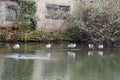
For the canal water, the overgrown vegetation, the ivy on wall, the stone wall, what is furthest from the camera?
the stone wall

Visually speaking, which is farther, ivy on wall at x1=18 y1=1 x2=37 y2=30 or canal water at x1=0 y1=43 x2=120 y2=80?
ivy on wall at x1=18 y1=1 x2=37 y2=30

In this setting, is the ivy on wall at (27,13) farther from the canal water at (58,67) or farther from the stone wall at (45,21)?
the canal water at (58,67)

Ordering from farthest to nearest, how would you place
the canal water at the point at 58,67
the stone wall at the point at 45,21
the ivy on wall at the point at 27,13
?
the stone wall at the point at 45,21 < the ivy on wall at the point at 27,13 < the canal water at the point at 58,67

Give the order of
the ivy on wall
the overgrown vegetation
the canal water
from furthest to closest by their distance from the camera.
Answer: the ivy on wall
the overgrown vegetation
the canal water

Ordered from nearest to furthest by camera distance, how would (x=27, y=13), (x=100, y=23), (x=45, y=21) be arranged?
(x=100, y=23) < (x=27, y=13) < (x=45, y=21)

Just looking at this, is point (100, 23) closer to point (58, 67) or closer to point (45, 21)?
point (45, 21)

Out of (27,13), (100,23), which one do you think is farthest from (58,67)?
(27,13)

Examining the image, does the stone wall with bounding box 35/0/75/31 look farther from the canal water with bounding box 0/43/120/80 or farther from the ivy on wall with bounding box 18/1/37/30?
the canal water with bounding box 0/43/120/80

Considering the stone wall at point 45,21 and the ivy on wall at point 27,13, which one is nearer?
the ivy on wall at point 27,13

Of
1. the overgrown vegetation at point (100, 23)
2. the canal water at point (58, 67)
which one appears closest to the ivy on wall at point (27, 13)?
the overgrown vegetation at point (100, 23)

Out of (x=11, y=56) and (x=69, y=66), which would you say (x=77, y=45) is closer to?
(x=11, y=56)

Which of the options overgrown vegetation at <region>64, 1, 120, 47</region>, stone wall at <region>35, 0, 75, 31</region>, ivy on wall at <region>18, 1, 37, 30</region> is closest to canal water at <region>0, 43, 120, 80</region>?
overgrown vegetation at <region>64, 1, 120, 47</region>

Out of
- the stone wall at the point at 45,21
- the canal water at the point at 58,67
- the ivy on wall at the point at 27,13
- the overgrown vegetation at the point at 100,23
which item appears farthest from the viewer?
the stone wall at the point at 45,21

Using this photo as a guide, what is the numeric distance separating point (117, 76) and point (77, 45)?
45.7 feet
